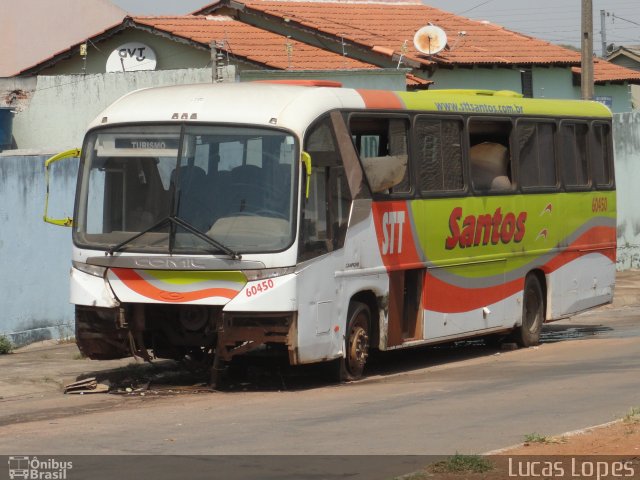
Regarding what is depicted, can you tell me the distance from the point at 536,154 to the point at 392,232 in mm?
3785

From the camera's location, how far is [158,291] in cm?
1310

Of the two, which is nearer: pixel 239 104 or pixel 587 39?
pixel 239 104

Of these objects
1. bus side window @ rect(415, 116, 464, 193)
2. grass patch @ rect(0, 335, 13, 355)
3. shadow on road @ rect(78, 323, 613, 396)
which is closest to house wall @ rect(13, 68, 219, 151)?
grass patch @ rect(0, 335, 13, 355)

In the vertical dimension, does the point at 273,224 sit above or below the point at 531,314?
above

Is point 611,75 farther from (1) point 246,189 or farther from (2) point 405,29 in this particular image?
(1) point 246,189

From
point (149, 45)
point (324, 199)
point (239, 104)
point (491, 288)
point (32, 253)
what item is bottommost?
point (491, 288)

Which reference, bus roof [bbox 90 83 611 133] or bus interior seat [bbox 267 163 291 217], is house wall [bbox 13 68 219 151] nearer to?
bus roof [bbox 90 83 611 133]

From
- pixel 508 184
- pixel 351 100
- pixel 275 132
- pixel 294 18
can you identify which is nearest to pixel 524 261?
pixel 508 184

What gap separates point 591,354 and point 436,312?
2.07 meters

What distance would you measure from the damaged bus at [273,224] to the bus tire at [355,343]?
21 millimetres

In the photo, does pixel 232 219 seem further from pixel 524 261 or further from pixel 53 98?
pixel 53 98

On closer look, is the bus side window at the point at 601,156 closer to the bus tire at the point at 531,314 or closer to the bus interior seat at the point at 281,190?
the bus tire at the point at 531,314

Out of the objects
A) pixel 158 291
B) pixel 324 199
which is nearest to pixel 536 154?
pixel 324 199

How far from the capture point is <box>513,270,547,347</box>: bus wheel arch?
17906 millimetres
